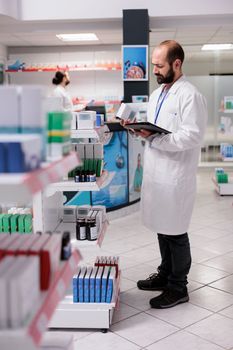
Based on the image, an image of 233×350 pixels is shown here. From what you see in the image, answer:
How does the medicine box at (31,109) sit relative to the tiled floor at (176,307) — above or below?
above

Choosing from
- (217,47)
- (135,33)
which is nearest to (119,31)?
(135,33)

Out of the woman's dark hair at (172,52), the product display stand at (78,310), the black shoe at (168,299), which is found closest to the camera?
the product display stand at (78,310)

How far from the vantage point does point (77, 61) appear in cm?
1112

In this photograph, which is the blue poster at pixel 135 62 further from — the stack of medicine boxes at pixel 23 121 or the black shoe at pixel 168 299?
the stack of medicine boxes at pixel 23 121

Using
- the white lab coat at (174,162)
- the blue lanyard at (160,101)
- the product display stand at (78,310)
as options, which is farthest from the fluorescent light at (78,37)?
the product display stand at (78,310)

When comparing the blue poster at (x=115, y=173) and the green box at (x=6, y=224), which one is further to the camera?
the blue poster at (x=115, y=173)

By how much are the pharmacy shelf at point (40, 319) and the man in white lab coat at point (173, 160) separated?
66.1 inches

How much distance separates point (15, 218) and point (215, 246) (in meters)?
2.70

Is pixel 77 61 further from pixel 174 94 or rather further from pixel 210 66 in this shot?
pixel 174 94

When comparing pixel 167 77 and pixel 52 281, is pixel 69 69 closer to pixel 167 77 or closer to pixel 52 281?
pixel 167 77

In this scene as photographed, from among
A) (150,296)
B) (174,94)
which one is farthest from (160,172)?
(150,296)

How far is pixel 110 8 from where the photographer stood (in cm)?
692

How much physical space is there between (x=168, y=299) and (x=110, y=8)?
474 cm

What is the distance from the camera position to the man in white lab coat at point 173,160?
3.31 meters
